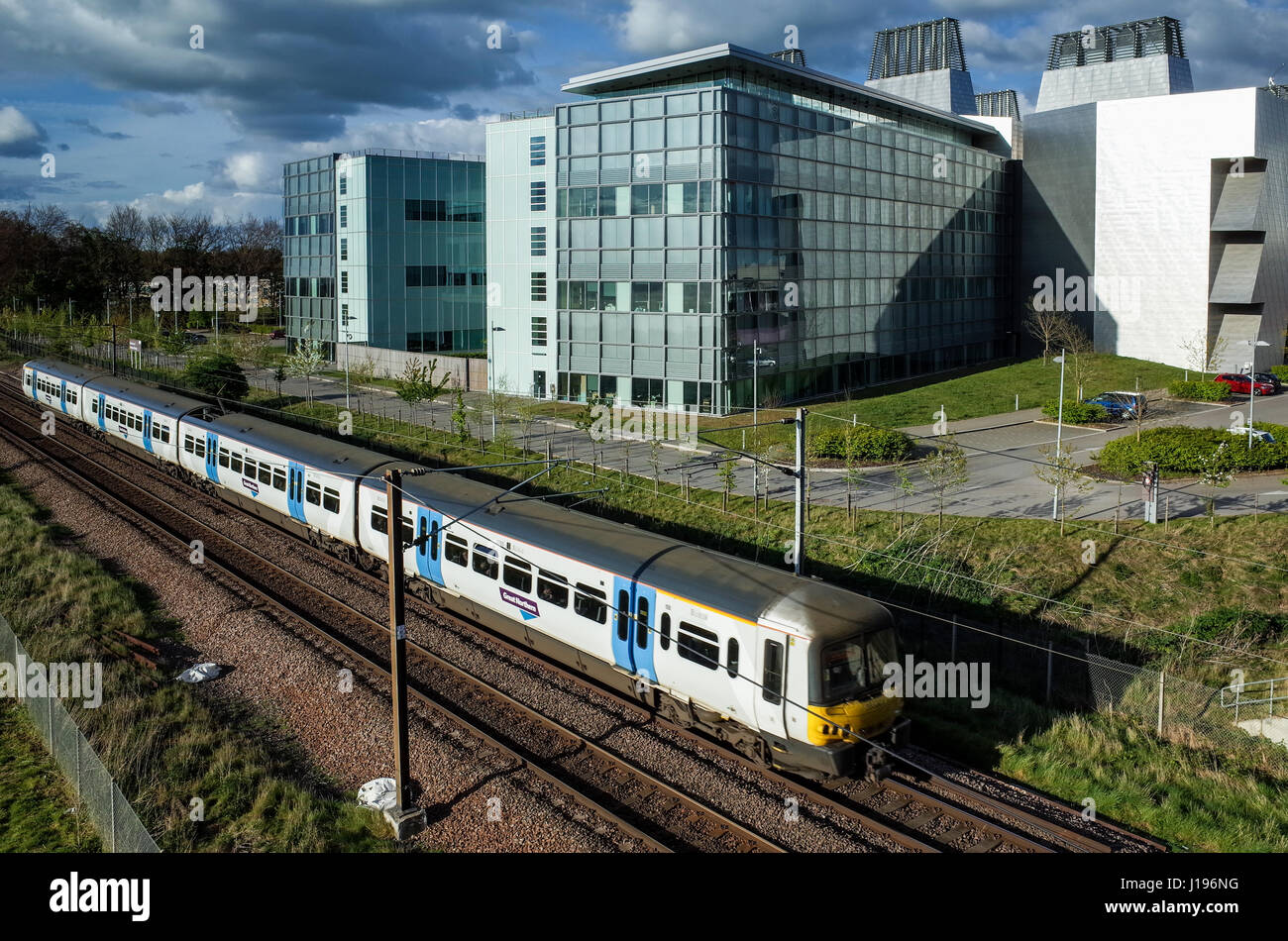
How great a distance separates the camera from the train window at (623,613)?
55.4ft

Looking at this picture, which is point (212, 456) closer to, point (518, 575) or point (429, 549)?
point (429, 549)

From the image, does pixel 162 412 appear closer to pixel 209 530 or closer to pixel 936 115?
Answer: pixel 209 530

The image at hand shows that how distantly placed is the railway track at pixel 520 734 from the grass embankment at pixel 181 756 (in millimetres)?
2544

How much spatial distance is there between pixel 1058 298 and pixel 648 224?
36.3 m

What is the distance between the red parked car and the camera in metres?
51.1

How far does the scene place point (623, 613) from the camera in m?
17.0

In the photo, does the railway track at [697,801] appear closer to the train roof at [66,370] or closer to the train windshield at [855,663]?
the train windshield at [855,663]

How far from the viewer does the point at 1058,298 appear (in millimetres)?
69938

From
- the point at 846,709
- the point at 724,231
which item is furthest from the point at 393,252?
the point at 846,709

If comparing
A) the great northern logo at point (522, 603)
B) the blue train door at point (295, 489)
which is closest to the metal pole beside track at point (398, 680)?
the great northern logo at point (522, 603)

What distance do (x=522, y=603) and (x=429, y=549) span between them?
3850 mm

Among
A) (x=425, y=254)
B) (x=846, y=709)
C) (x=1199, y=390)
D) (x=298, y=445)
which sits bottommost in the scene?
(x=846, y=709)

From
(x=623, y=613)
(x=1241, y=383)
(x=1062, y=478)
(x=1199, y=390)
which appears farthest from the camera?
(x=1241, y=383)
